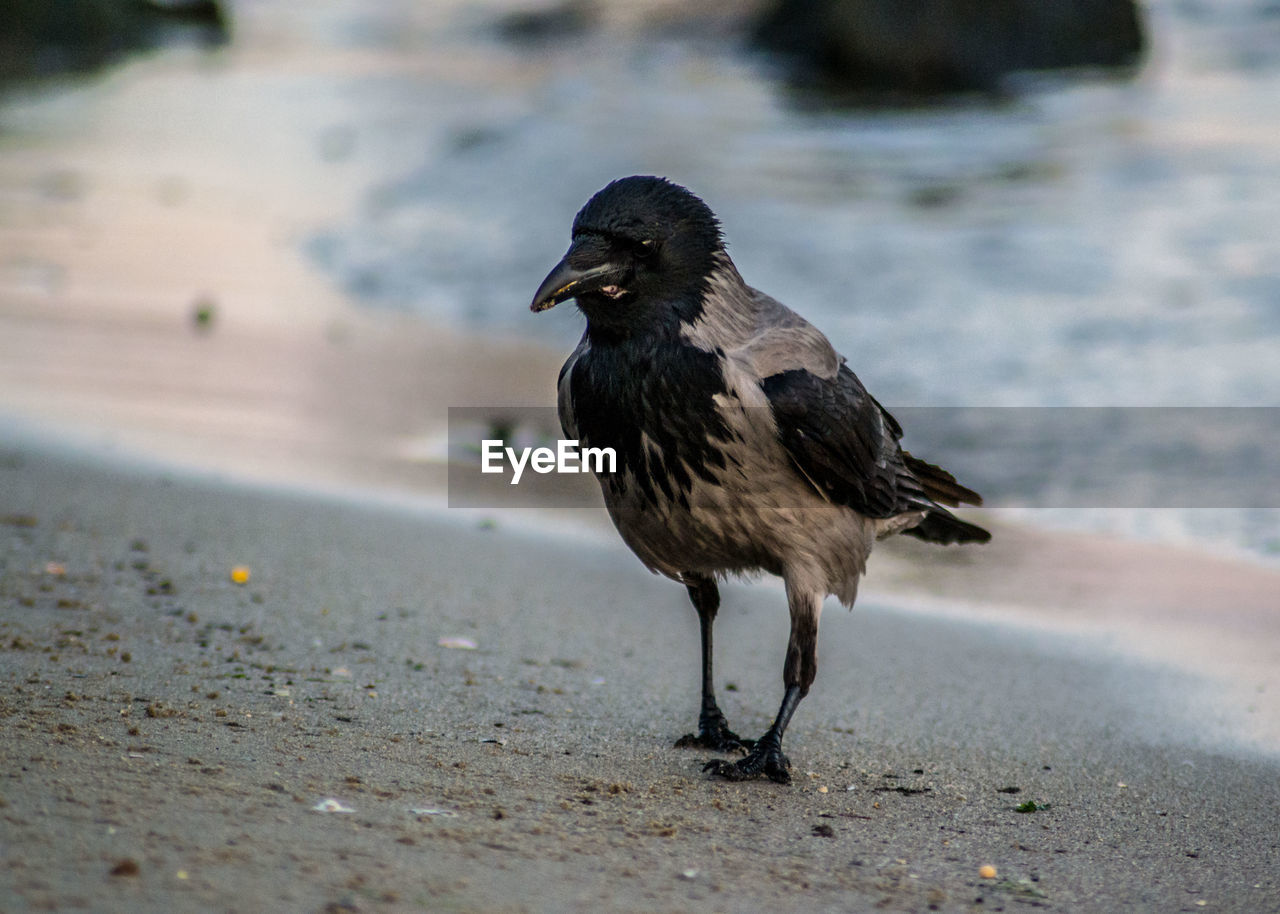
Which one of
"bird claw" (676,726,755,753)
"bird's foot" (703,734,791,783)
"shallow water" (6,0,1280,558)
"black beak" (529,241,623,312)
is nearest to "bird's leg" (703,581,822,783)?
"bird's foot" (703,734,791,783)

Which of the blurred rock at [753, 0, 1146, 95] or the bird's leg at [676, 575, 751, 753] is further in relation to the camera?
the blurred rock at [753, 0, 1146, 95]

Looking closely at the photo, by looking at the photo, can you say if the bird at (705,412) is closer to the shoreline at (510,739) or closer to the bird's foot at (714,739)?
the bird's foot at (714,739)

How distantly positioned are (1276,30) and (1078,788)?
18.1 m

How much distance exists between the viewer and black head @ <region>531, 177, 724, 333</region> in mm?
3643

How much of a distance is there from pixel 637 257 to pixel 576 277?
0.19m

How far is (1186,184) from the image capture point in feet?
40.5

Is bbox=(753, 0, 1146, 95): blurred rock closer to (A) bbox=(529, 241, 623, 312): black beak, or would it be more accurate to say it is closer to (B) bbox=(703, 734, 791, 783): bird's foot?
(A) bbox=(529, 241, 623, 312): black beak

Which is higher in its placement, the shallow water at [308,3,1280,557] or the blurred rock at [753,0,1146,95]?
the blurred rock at [753,0,1146,95]

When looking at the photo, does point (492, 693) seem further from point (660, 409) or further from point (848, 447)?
point (848, 447)

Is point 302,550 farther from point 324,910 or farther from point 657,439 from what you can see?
point 324,910

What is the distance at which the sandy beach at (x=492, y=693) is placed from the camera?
8.99 ft

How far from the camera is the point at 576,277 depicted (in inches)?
142

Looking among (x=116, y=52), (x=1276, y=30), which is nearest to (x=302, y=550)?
(x=1276, y=30)

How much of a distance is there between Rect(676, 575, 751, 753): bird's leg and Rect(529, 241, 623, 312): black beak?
931 millimetres
